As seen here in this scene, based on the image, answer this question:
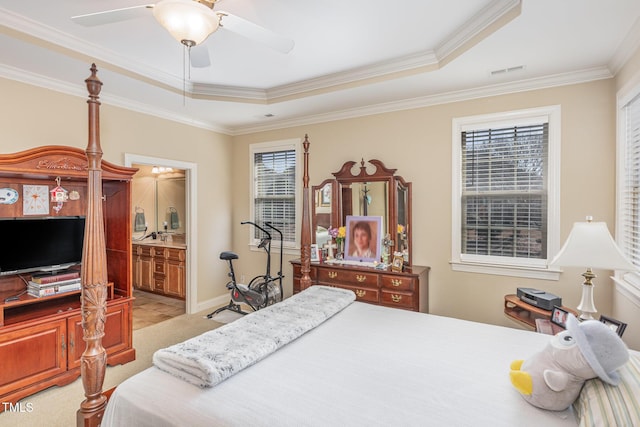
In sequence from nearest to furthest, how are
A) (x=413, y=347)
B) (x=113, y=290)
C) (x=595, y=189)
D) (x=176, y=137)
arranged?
(x=413, y=347) < (x=595, y=189) < (x=113, y=290) < (x=176, y=137)

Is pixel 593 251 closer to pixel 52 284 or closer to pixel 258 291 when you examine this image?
pixel 258 291

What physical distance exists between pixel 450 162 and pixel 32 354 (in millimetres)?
4048

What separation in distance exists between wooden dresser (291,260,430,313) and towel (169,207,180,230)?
3.24 meters

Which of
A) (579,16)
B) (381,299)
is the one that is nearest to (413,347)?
(381,299)

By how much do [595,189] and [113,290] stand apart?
14.9 ft

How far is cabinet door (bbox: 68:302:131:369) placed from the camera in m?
2.74

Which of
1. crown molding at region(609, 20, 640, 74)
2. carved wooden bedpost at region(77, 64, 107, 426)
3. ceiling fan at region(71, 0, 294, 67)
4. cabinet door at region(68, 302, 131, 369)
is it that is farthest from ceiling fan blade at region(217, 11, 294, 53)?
cabinet door at region(68, 302, 131, 369)

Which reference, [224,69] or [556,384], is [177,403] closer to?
[556,384]

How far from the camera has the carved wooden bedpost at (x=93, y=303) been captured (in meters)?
1.55

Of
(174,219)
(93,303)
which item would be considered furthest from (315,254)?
(174,219)

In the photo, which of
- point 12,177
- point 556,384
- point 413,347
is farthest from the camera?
point 12,177

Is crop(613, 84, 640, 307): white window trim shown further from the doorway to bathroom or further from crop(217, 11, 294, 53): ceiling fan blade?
the doorway to bathroom

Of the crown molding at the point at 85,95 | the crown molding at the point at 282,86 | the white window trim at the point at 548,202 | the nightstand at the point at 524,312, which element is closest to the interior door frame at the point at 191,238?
the crown molding at the point at 85,95

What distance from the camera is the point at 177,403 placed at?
1.32 meters
